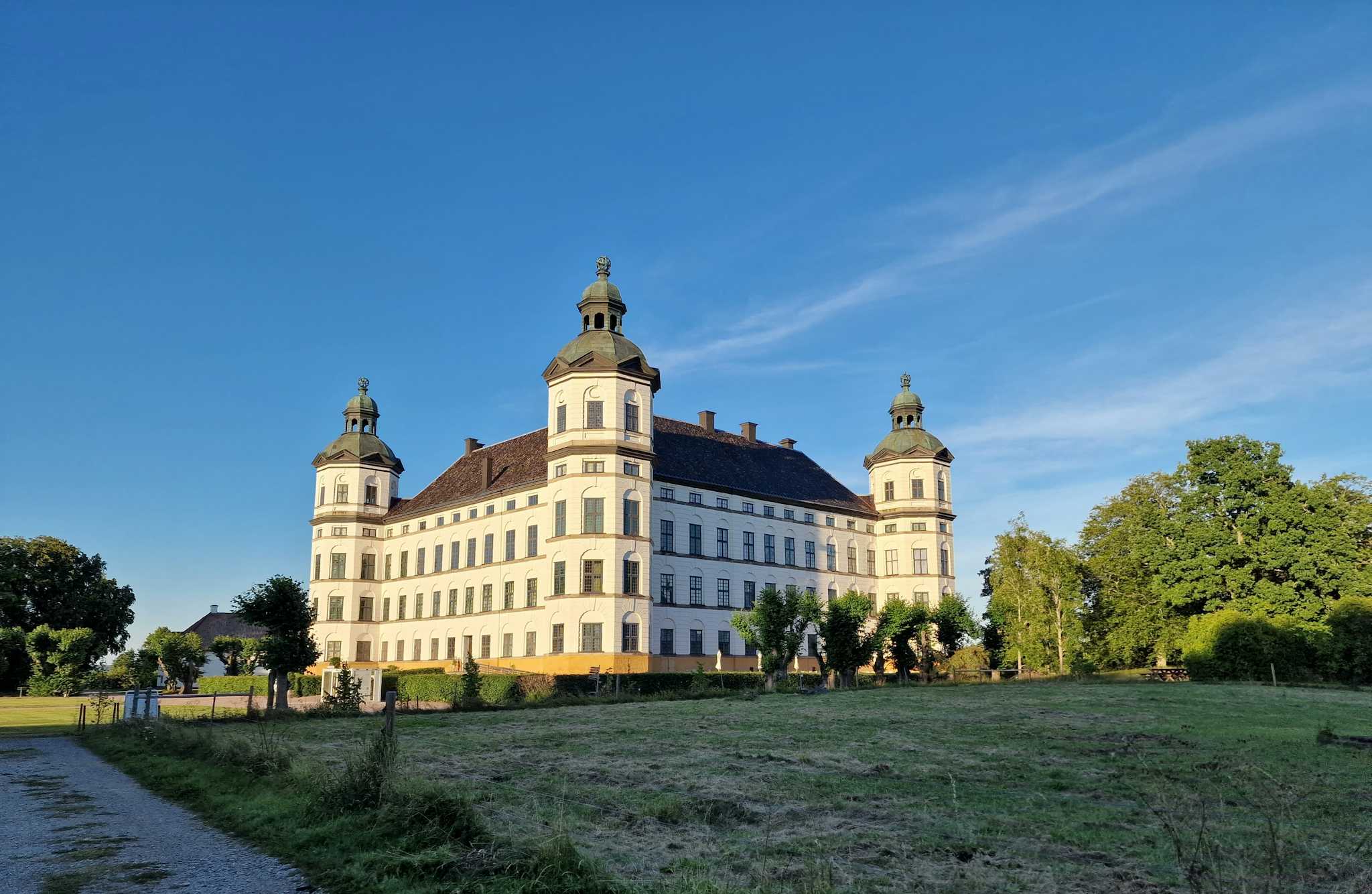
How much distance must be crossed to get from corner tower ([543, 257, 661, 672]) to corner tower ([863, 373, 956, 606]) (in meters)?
25.0

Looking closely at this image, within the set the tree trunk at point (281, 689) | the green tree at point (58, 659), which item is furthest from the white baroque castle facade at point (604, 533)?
the tree trunk at point (281, 689)

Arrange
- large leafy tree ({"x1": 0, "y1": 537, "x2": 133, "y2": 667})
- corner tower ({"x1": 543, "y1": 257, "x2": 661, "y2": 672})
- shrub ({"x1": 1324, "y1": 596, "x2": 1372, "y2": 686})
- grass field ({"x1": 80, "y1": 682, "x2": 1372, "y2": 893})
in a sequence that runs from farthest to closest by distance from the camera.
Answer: large leafy tree ({"x1": 0, "y1": 537, "x2": 133, "y2": 667}) < corner tower ({"x1": 543, "y1": 257, "x2": 661, "y2": 672}) < shrub ({"x1": 1324, "y1": 596, "x2": 1372, "y2": 686}) < grass field ({"x1": 80, "y1": 682, "x2": 1372, "y2": 893})

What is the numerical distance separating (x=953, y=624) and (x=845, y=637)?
12336 mm

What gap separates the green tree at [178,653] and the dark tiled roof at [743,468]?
4199 centimetres

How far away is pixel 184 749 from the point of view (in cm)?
2062

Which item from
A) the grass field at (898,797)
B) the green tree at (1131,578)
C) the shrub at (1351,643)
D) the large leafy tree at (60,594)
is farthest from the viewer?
the large leafy tree at (60,594)

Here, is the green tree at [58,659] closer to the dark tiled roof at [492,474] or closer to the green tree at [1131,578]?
the dark tiled roof at [492,474]

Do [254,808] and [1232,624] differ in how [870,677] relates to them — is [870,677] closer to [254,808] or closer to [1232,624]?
[1232,624]

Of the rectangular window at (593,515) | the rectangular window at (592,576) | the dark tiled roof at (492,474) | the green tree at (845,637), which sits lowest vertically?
the green tree at (845,637)

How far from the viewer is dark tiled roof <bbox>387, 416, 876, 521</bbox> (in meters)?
66.2

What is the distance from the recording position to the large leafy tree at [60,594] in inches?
2805

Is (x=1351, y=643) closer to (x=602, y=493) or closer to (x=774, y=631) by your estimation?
(x=774, y=631)

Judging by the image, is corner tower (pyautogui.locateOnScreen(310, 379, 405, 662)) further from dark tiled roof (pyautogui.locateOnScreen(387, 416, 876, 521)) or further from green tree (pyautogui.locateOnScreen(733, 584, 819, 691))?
green tree (pyautogui.locateOnScreen(733, 584, 819, 691))

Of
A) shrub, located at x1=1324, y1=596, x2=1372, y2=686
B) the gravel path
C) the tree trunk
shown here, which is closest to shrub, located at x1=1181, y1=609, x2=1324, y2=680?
shrub, located at x1=1324, y1=596, x2=1372, y2=686
